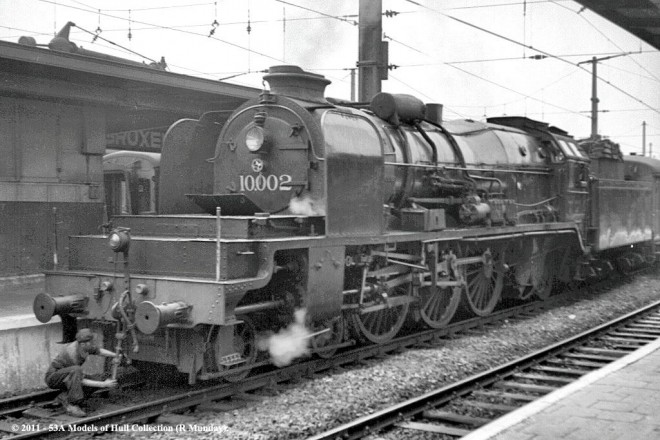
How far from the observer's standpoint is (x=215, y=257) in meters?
6.34

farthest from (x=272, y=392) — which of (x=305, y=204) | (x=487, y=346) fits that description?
(x=487, y=346)

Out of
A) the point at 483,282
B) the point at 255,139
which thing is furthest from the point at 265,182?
the point at 483,282

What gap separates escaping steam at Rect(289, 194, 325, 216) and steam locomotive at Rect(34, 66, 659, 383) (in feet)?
0.05

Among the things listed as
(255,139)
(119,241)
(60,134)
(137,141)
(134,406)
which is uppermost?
(137,141)

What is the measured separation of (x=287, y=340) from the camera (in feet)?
23.5

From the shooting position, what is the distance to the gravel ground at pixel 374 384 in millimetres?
5645

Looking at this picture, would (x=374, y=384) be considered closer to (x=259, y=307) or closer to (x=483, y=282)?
(x=259, y=307)

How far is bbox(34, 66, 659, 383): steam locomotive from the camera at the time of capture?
21.3 feet

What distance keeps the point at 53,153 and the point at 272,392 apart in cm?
683

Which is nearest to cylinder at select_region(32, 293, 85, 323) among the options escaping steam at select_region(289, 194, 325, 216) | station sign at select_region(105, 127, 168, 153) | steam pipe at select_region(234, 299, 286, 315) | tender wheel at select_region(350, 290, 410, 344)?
steam pipe at select_region(234, 299, 286, 315)

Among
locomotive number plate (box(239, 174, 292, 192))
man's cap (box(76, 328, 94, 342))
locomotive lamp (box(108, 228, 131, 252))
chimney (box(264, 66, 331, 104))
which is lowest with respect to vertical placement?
man's cap (box(76, 328, 94, 342))

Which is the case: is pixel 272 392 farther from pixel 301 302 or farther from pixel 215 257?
pixel 215 257

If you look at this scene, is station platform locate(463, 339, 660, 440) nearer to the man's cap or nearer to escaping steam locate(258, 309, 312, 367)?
escaping steam locate(258, 309, 312, 367)

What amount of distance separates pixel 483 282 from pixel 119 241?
20.7 feet
